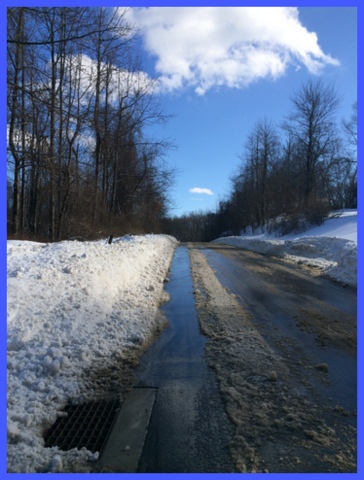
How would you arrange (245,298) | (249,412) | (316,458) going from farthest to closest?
(245,298), (249,412), (316,458)

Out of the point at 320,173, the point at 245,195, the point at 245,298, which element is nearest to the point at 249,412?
the point at 245,298

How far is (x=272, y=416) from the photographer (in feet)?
10.3

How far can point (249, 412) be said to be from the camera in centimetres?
322

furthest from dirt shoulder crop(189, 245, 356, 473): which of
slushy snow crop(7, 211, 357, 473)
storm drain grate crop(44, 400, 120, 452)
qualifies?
slushy snow crop(7, 211, 357, 473)

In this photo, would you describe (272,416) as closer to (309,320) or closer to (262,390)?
(262,390)

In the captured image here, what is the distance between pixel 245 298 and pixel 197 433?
502 cm

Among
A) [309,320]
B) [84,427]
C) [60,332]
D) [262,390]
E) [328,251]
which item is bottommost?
[84,427]

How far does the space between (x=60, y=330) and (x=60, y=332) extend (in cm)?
7

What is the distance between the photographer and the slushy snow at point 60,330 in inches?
112

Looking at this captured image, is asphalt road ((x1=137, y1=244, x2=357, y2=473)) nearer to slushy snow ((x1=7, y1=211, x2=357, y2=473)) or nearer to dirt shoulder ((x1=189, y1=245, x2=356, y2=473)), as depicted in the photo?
dirt shoulder ((x1=189, y1=245, x2=356, y2=473))

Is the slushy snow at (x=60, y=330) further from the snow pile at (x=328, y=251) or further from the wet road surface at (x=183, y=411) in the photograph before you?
the snow pile at (x=328, y=251)

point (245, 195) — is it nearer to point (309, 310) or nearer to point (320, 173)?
point (320, 173)

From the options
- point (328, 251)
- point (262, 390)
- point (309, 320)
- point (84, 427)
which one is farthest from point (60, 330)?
point (328, 251)

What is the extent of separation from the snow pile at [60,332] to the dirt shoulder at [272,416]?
1.23 metres
